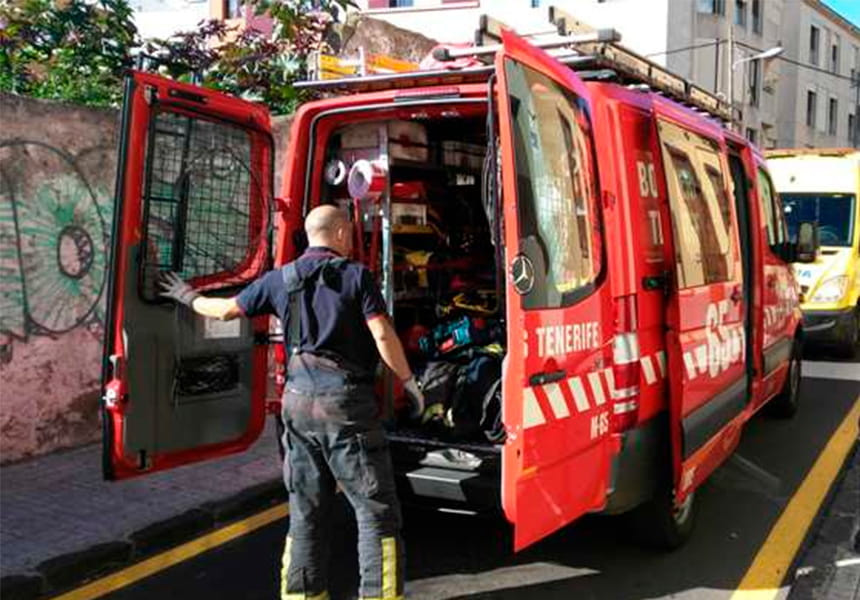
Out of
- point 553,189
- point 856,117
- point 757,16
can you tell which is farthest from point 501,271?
point 856,117

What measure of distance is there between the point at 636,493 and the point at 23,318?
4114 millimetres

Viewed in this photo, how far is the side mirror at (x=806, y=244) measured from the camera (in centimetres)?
708

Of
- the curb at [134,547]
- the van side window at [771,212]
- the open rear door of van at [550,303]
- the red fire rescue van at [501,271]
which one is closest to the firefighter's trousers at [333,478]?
the red fire rescue van at [501,271]

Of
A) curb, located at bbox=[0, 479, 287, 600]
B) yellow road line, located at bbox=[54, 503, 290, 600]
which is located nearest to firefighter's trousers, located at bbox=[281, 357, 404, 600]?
yellow road line, located at bbox=[54, 503, 290, 600]

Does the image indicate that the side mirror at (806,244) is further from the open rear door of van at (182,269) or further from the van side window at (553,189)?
the open rear door of van at (182,269)

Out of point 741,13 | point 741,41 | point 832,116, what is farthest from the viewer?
point 832,116

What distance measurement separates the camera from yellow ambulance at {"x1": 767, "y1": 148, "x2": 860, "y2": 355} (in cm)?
1079

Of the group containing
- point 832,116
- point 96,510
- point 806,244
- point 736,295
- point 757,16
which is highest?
point 757,16

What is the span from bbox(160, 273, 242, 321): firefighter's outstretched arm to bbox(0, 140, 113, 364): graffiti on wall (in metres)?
2.21

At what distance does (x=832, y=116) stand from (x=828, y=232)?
122 ft

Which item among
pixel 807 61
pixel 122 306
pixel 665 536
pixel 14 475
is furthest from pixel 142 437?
pixel 807 61

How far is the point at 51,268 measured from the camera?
605 cm

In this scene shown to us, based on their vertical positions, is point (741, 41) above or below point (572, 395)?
above

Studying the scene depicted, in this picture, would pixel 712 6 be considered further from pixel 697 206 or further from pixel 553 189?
pixel 553 189
